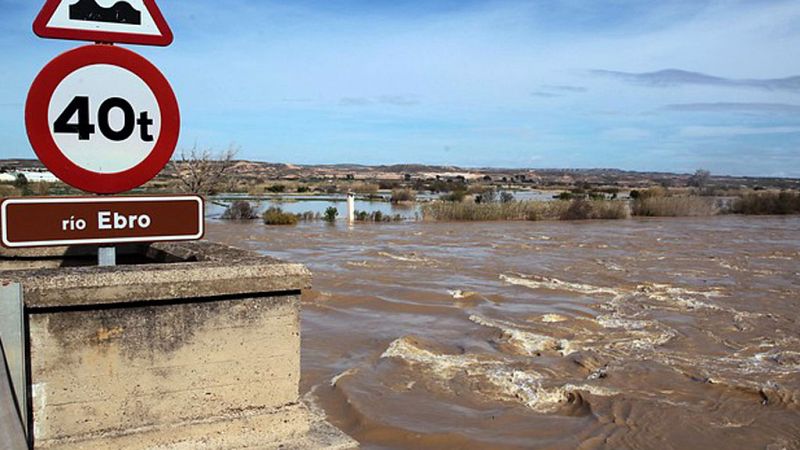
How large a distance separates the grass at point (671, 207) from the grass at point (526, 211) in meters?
2.04

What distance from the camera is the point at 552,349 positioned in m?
8.77

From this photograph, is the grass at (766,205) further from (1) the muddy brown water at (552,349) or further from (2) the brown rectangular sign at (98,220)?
(2) the brown rectangular sign at (98,220)

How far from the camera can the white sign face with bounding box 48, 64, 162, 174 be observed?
3215mm

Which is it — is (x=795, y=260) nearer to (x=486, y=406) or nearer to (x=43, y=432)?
(x=486, y=406)

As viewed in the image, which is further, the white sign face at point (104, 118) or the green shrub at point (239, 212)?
the green shrub at point (239, 212)

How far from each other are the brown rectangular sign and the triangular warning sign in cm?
73

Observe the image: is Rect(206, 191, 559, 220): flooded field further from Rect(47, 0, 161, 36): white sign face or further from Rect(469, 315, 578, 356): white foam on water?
Rect(47, 0, 161, 36): white sign face

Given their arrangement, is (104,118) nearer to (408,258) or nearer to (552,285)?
(552,285)

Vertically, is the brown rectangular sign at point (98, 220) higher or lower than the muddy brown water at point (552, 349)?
higher

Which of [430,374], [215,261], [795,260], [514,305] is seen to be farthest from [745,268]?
[215,261]

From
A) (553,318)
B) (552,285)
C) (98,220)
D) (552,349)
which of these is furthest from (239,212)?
(98,220)

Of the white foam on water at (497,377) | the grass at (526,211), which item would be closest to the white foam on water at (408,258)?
the white foam on water at (497,377)

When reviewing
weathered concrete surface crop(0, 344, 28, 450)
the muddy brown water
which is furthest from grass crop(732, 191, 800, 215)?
weathered concrete surface crop(0, 344, 28, 450)

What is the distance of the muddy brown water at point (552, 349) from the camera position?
6074 millimetres
